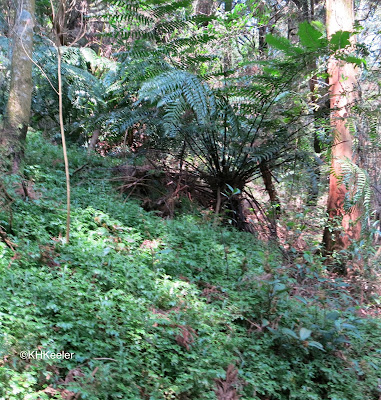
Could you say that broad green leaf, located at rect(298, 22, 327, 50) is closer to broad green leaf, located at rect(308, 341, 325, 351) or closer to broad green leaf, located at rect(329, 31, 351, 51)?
broad green leaf, located at rect(329, 31, 351, 51)

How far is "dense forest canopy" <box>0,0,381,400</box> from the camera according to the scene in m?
2.34

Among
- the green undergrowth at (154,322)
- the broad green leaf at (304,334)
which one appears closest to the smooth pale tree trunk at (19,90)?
the green undergrowth at (154,322)

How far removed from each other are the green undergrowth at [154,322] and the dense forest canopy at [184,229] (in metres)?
0.01

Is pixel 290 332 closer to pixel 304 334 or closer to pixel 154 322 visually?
pixel 304 334

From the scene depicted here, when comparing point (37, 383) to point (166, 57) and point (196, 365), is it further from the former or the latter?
point (166, 57)

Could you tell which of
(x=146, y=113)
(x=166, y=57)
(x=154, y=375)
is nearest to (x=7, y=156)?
(x=146, y=113)

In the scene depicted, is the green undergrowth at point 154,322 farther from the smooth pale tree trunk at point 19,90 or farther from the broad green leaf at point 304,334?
the smooth pale tree trunk at point 19,90

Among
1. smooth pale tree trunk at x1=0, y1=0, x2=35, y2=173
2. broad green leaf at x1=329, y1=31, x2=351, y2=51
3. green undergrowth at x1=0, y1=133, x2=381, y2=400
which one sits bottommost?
green undergrowth at x1=0, y1=133, x2=381, y2=400

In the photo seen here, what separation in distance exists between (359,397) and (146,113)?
4395 mm

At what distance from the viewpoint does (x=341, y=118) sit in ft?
14.9

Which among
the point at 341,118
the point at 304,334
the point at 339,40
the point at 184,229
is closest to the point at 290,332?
the point at 304,334

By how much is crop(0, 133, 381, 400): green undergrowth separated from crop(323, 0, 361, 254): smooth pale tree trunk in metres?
1.27

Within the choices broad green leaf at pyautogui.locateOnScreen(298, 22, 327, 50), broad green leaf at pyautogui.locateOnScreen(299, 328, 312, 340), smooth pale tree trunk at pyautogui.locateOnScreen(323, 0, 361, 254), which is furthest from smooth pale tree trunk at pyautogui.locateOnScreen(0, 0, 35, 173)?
smooth pale tree trunk at pyautogui.locateOnScreen(323, 0, 361, 254)

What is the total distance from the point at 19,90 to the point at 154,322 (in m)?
3.40
